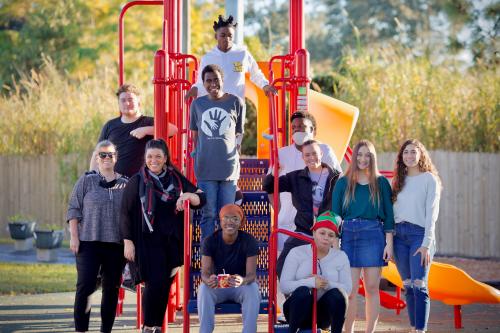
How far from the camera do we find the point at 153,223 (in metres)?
7.83

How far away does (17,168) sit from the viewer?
798 inches

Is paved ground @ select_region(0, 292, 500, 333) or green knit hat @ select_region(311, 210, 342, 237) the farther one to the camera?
paved ground @ select_region(0, 292, 500, 333)

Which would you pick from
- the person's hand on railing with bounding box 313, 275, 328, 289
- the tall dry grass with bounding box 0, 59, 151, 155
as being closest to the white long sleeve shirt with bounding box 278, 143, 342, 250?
the person's hand on railing with bounding box 313, 275, 328, 289

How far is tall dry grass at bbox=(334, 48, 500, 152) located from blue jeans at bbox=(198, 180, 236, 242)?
9587mm

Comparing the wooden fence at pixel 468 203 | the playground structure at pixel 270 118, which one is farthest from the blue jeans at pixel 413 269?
the wooden fence at pixel 468 203

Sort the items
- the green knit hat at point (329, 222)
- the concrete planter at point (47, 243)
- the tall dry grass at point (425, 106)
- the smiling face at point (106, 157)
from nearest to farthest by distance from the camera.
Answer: the green knit hat at point (329, 222) → the smiling face at point (106, 157) → the concrete planter at point (47, 243) → the tall dry grass at point (425, 106)

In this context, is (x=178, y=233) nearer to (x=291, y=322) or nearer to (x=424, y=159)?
(x=291, y=322)

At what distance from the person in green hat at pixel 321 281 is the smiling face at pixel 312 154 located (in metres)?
0.51

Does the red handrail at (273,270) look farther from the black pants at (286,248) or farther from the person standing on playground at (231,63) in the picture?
the person standing on playground at (231,63)

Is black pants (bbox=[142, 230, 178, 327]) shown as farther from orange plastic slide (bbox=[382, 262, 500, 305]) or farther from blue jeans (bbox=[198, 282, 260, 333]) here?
orange plastic slide (bbox=[382, 262, 500, 305])

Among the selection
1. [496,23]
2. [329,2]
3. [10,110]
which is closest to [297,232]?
[496,23]

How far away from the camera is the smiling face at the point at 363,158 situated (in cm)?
791

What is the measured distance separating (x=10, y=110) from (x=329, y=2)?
28945 mm

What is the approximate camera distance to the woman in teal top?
789 centimetres
